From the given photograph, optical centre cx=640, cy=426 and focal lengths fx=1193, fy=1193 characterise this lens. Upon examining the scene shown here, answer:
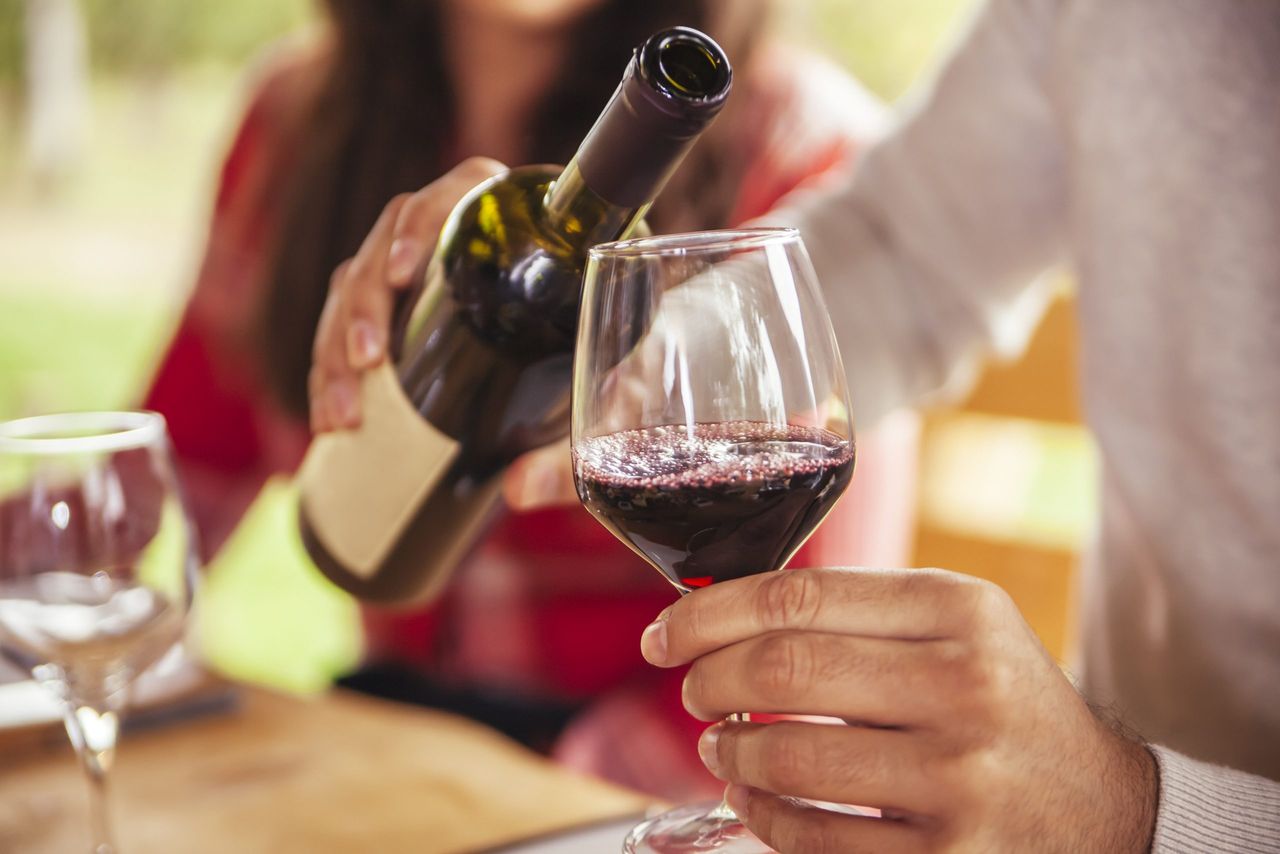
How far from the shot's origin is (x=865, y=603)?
1.56 feet

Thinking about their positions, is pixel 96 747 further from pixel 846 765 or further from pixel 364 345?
pixel 846 765

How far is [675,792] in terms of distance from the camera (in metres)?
1.29

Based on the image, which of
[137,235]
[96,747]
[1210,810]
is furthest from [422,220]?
[137,235]

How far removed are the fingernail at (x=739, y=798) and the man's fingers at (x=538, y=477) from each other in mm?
281

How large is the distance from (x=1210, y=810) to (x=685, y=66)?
0.41m

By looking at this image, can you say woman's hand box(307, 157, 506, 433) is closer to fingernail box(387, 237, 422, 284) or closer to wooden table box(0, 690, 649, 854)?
fingernail box(387, 237, 422, 284)

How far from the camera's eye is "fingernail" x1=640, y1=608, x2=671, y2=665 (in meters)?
0.52

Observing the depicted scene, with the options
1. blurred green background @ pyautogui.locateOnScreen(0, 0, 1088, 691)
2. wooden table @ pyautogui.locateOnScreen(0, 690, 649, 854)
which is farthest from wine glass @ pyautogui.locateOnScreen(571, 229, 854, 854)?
blurred green background @ pyautogui.locateOnScreen(0, 0, 1088, 691)

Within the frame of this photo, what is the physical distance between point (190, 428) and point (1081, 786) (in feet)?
4.26

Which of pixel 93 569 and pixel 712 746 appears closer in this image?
pixel 712 746

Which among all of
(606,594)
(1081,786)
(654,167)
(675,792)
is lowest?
(675,792)

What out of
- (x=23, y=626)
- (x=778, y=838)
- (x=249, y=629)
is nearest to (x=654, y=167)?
(x=778, y=838)

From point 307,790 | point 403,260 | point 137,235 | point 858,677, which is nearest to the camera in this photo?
point 858,677

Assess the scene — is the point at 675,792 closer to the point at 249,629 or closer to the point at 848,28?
the point at 848,28
